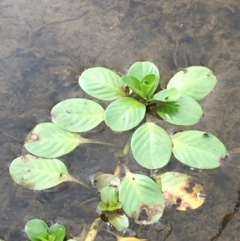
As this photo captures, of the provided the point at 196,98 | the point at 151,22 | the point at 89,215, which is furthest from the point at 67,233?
the point at 151,22

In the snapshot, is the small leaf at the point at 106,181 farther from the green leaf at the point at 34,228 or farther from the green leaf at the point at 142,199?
the green leaf at the point at 34,228

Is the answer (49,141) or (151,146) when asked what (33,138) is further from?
(151,146)

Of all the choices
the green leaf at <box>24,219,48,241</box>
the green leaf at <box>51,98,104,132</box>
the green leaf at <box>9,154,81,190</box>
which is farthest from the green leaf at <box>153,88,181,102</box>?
the green leaf at <box>24,219,48,241</box>

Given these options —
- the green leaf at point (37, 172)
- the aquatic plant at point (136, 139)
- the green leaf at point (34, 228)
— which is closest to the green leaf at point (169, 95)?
the aquatic plant at point (136, 139)

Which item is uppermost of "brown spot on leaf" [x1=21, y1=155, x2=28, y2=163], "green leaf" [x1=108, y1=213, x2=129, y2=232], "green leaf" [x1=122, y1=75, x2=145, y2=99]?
"green leaf" [x1=122, y1=75, x2=145, y2=99]

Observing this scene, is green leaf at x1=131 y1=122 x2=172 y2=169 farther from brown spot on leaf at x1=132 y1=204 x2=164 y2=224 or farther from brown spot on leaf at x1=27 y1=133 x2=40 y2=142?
brown spot on leaf at x1=27 y1=133 x2=40 y2=142
